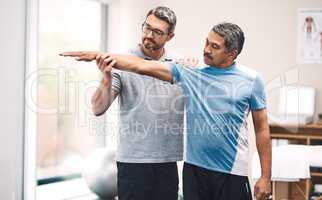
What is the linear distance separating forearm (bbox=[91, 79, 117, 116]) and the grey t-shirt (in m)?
0.06

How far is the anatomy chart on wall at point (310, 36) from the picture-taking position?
11.8ft

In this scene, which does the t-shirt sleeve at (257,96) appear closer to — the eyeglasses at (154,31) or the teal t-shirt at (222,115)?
the teal t-shirt at (222,115)

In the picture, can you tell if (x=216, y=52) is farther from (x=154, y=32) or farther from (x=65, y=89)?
(x=65, y=89)

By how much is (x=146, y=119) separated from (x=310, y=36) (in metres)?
2.37

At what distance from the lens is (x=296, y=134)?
3.17 m

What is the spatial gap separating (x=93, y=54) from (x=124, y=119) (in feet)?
1.29

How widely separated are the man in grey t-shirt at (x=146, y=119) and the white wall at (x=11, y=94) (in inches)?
51.3

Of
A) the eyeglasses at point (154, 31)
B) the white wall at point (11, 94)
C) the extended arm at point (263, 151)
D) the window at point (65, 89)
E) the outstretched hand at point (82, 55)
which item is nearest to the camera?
the outstretched hand at point (82, 55)

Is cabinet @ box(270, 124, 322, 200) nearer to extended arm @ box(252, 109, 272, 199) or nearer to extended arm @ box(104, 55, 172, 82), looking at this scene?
extended arm @ box(252, 109, 272, 199)

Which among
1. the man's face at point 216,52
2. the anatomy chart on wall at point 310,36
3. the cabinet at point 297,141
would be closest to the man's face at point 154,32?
the man's face at point 216,52

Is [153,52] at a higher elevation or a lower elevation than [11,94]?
higher

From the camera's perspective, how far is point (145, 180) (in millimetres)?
1818

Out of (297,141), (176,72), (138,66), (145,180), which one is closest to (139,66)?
(138,66)

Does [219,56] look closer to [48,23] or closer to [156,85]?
[156,85]
